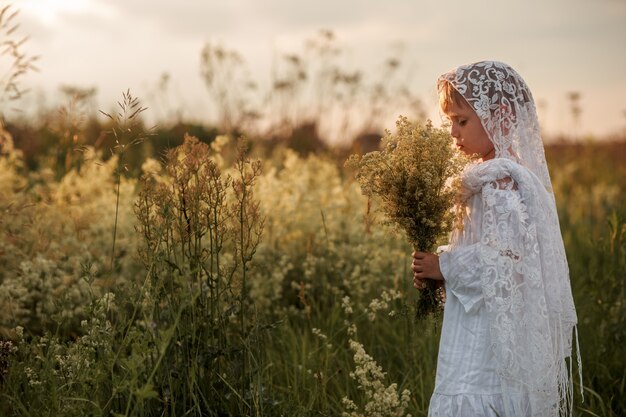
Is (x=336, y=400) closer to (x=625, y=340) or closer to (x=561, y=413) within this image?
(x=561, y=413)

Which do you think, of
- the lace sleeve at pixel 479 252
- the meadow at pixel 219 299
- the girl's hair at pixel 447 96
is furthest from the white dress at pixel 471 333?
the girl's hair at pixel 447 96

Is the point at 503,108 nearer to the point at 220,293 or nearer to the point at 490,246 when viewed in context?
the point at 490,246

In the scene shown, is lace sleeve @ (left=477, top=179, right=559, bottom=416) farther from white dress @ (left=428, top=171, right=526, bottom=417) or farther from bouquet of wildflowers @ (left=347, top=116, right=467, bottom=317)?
bouquet of wildflowers @ (left=347, top=116, right=467, bottom=317)

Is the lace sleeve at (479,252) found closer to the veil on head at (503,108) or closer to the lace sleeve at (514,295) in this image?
the lace sleeve at (514,295)

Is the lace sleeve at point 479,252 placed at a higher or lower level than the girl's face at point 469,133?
lower

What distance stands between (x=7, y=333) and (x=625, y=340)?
342 centimetres

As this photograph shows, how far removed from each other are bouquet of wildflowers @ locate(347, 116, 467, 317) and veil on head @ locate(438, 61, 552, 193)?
173mm

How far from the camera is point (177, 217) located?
3.05 metres

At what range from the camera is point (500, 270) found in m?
2.90

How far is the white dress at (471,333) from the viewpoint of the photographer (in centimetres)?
292

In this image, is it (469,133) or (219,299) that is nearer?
(469,133)

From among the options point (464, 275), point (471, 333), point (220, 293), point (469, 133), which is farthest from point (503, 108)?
point (220, 293)

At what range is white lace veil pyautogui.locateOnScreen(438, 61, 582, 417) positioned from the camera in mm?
2902

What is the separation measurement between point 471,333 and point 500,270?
0.90ft
